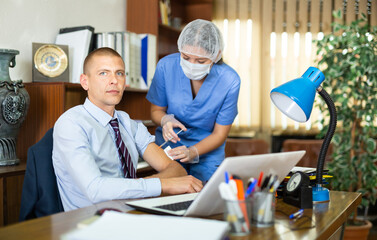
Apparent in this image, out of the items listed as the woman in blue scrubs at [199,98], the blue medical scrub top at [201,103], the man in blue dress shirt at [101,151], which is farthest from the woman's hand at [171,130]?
the man in blue dress shirt at [101,151]

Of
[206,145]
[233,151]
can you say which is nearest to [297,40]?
[233,151]

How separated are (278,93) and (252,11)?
459cm

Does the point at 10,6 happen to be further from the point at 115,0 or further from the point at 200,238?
the point at 200,238

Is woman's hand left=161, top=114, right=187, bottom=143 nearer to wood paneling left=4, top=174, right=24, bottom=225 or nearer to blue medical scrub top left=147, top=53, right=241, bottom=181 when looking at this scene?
blue medical scrub top left=147, top=53, right=241, bottom=181

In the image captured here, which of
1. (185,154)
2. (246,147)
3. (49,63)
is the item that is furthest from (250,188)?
(246,147)

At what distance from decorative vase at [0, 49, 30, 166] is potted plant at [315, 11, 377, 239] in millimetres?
2261

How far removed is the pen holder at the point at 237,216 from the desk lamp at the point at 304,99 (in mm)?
457

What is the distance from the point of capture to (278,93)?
5.01 ft

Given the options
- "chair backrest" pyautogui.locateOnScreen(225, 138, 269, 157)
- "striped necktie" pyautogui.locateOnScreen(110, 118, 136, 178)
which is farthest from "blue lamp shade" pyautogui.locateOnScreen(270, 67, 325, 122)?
"chair backrest" pyautogui.locateOnScreen(225, 138, 269, 157)

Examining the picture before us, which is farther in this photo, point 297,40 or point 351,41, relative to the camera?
point 297,40

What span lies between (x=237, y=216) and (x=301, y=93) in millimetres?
513

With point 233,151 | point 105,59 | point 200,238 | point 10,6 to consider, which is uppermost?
point 10,6

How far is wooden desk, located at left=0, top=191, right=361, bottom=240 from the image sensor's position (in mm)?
1027

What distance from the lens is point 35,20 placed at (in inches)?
103
